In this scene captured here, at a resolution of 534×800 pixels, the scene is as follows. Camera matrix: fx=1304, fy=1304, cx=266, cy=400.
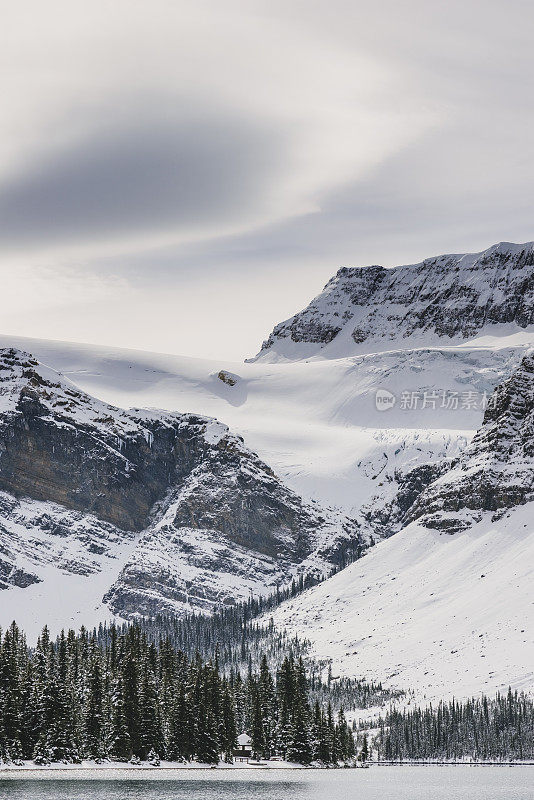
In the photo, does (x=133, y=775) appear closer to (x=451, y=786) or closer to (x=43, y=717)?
(x=43, y=717)

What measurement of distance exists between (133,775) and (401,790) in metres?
40.5

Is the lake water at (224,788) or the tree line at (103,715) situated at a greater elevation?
the tree line at (103,715)

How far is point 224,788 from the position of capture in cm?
17525

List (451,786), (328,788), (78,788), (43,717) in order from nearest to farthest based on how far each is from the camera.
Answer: (78,788), (43,717), (328,788), (451,786)

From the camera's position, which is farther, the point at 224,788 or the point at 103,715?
the point at 103,715

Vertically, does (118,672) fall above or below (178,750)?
above

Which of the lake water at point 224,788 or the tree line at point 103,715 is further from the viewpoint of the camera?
the tree line at point 103,715

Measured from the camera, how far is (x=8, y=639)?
18800 centimetres

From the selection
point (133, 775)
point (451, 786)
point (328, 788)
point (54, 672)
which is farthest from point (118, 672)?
point (451, 786)

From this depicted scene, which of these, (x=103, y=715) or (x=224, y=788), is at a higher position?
(x=103, y=715)

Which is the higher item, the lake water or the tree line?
the tree line

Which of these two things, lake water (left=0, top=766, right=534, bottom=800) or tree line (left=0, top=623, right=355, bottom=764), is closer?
lake water (left=0, top=766, right=534, bottom=800)

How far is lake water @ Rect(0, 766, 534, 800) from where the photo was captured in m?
154

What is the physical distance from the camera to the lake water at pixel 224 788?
154500 mm
